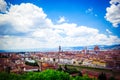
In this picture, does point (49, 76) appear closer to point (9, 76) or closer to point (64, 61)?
point (64, 61)

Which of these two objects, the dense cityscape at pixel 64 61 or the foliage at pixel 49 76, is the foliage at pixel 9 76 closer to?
the foliage at pixel 49 76

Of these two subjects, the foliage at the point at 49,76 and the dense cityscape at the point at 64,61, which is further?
the dense cityscape at the point at 64,61

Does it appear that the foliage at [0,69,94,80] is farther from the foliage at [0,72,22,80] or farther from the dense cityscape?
the dense cityscape

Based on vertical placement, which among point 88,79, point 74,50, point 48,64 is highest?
point 74,50

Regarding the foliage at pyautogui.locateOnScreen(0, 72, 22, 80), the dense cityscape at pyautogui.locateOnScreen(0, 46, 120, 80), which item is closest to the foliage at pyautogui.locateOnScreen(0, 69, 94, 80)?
the foliage at pyautogui.locateOnScreen(0, 72, 22, 80)

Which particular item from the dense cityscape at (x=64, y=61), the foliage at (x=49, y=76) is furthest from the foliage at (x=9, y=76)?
the dense cityscape at (x=64, y=61)

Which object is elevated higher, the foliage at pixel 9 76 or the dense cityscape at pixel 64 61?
the dense cityscape at pixel 64 61

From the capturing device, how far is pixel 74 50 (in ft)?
20.2

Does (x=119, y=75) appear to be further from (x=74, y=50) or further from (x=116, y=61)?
(x=74, y=50)

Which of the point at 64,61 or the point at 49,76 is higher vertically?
the point at 64,61

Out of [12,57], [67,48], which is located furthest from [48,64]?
[12,57]

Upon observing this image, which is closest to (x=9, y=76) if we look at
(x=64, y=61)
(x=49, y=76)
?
(x=49, y=76)

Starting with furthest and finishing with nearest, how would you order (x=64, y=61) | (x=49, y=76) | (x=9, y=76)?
(x=64, y=61) → (x=9, y=76) → (x=49, y=76)

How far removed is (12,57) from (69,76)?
209 centimetres
